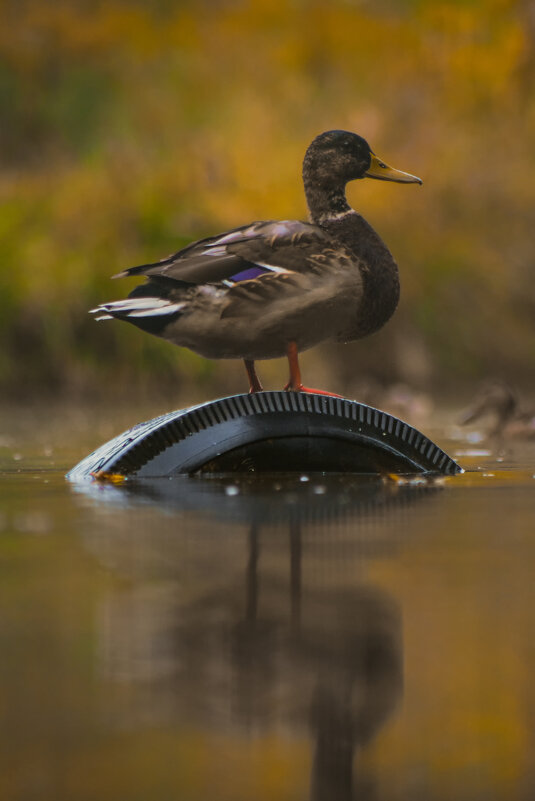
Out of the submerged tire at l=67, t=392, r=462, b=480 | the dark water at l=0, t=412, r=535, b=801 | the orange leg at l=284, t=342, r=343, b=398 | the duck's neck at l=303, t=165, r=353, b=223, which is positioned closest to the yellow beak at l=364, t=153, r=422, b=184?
the duck's neck at l=303, t=165, r=353, b=223

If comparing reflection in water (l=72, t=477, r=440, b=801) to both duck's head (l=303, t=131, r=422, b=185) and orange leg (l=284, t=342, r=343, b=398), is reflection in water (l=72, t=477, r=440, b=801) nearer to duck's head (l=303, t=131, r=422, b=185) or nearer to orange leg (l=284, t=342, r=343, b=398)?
orange leg (l=284, t=342, r=343, b=398)

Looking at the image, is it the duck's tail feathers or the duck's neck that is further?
the duck's neck

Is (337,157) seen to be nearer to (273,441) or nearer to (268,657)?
(273,441)

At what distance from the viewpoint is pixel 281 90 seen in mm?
18922

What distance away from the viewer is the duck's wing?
493cm

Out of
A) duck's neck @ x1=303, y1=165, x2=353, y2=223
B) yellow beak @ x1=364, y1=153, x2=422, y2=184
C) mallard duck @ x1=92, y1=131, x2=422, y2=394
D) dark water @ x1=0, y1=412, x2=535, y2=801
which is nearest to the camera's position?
dark water @ x1=0, y1=412, x2=535, y2=801

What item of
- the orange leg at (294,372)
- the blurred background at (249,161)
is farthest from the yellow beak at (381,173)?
the blurred background at (249,161)

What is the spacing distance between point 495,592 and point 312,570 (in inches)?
15.6

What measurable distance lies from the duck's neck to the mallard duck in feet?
0.39

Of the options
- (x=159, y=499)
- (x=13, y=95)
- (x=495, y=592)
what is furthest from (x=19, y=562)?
(x=13, y=95)

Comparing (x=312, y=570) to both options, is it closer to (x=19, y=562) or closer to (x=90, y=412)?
(x=19, y=562)

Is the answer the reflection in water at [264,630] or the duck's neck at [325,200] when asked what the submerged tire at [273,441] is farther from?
the reflection in water at [264,630]

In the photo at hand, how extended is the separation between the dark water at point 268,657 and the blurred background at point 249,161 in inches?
382

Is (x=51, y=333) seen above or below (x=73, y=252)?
below
